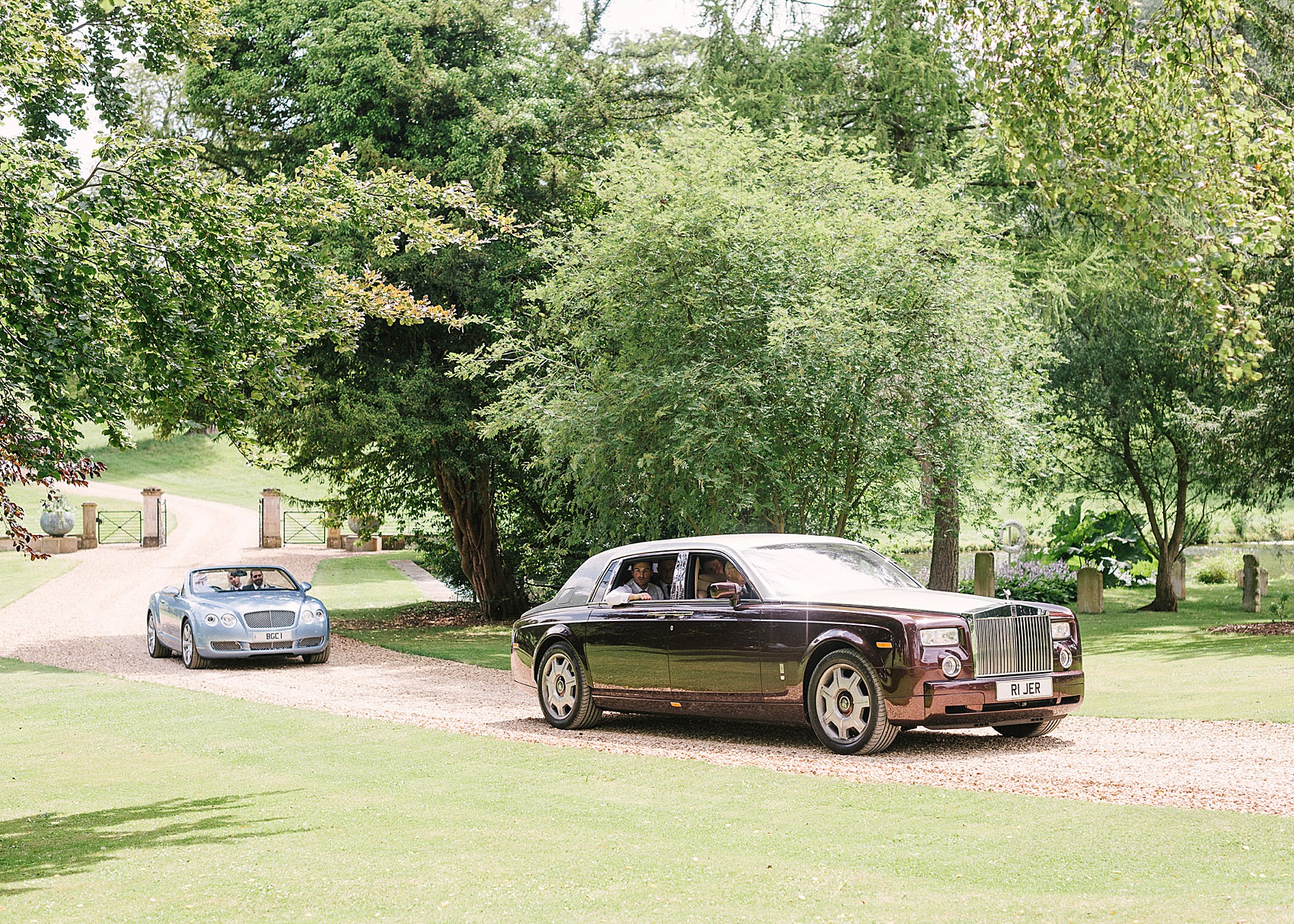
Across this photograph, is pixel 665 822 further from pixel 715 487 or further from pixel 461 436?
pixel 461 436

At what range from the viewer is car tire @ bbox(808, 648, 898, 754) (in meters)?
10.3

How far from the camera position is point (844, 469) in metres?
17.7

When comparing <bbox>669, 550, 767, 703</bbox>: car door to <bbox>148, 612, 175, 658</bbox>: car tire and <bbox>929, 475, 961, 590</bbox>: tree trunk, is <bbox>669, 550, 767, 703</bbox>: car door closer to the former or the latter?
<bbox>929, 475, 961, 590</bbox>: tree trunk

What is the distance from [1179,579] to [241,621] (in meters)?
22.7

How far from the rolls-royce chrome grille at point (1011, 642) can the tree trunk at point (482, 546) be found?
2115 centimetres

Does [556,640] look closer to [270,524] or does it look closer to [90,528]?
[90,528]

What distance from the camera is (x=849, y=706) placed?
34.8 feet

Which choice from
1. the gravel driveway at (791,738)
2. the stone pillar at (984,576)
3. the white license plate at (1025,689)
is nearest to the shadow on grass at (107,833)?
the gravel driveway at (791,738)

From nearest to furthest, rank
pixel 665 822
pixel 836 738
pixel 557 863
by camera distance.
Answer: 1. pixel 557 863
2. pixel 665 822
3. pixel 836 738

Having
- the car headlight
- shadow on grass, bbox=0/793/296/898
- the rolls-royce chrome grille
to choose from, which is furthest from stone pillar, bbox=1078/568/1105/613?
shadow on grass, bbox=0/793/296/898

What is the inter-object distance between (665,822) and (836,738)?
322cm

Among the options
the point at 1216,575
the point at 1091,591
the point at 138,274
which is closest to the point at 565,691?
the point at 138,274

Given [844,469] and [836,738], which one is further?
[844,469]

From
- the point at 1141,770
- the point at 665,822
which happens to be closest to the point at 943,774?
the point at 1141,770
